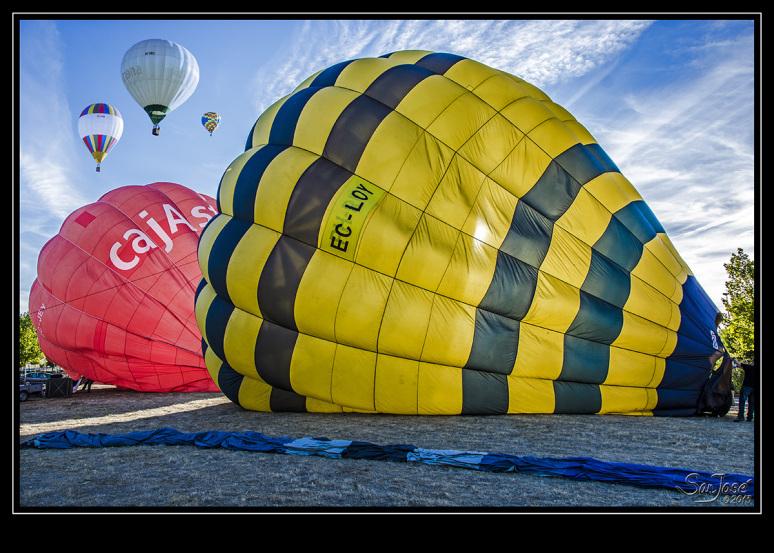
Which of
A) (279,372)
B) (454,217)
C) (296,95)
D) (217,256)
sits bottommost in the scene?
(279,372)

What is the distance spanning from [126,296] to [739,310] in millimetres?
14741

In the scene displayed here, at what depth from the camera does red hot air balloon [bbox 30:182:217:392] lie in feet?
31.5

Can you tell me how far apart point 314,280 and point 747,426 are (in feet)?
14.5

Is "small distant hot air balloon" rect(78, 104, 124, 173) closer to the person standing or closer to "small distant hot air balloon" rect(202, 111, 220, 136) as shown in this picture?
"small distant hot air balloon" rect(202, 111, 220, 136)

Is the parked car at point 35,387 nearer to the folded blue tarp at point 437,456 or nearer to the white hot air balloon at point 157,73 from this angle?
the folded blue tarp at point 437,456

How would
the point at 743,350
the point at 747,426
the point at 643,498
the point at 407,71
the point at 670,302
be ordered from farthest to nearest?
the point at 743,350, the point at 407,71, the point at 670,302, the point at 747,426, the point at 643,498

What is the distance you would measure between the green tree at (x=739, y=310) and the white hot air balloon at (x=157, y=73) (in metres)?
13.9

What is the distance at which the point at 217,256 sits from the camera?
22.3 ft

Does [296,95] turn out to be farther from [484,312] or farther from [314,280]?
[484,312]

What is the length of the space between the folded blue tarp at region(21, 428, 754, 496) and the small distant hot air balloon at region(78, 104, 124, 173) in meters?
12.7

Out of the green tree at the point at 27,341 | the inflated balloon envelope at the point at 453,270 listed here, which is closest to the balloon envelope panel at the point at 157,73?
the inflated balloon envelope at the point at 453,270

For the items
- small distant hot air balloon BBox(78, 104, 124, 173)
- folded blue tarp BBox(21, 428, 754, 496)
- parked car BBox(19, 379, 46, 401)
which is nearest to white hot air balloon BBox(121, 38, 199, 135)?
small distant hot air balloon BBox(78, 104, 124, 173)

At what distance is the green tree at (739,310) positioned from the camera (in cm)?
1447

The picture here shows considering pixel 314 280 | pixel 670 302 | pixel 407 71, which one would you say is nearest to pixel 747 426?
pixel 670 302
